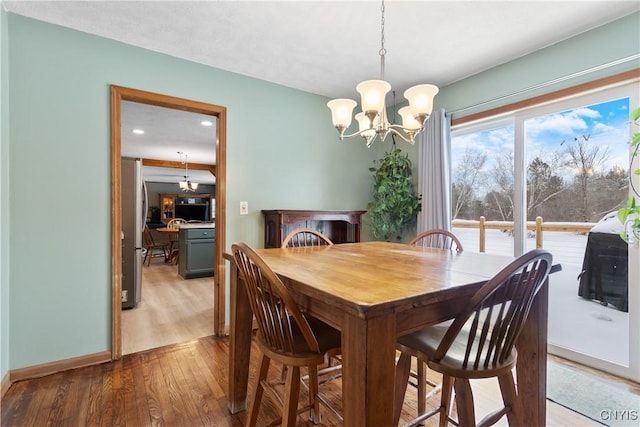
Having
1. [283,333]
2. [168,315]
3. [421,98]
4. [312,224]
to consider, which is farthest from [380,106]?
[168,315]

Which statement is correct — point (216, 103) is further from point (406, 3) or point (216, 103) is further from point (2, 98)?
point (406, 3)

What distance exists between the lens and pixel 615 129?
85.0 inches

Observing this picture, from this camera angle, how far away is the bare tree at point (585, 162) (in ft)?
7.33

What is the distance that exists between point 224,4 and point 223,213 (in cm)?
163

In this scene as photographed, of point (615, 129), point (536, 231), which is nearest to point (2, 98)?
point (536, 231)

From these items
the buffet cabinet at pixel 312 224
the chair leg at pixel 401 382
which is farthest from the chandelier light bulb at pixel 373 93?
the buffet cabinet at pixel 312 224

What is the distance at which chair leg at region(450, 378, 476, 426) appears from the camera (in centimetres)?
113

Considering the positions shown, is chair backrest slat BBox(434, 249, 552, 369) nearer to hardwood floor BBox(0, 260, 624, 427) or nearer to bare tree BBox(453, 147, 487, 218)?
hardwood floor BBox(0, 260, 624, 427)

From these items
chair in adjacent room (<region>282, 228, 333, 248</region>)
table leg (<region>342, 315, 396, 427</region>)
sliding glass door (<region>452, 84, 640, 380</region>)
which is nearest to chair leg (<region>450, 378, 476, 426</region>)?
table leg (<region>342, 315, 396, 427</region>)

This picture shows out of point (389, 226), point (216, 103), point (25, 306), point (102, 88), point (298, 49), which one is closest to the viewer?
point (25, 306)

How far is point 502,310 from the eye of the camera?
3.51 ft

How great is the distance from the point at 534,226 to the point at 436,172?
97cm

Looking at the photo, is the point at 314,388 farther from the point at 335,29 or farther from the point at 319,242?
the point at 335,29

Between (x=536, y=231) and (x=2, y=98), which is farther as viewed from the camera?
(x=536, y=231)
